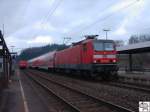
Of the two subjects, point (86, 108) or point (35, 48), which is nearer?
point (86, 108)

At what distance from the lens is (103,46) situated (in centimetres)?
2716

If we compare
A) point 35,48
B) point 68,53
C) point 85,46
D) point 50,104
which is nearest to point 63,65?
point 68,53

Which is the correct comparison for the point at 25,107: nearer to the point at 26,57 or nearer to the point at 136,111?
the point at 136,111

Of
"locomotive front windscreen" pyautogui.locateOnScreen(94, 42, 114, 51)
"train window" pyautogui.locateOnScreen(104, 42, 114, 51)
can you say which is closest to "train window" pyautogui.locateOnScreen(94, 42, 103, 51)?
"locomotive front windscreen" pyautogui.locateOnScreen(94, 42, 114, 51)

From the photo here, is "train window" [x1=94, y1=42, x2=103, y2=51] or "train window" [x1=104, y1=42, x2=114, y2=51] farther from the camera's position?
"train window" [x1=104, y1=42, x2=114, y2=51]

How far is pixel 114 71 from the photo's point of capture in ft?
87.8

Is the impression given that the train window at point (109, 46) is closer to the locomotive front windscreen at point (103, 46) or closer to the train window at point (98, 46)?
the locomotive front windscreen at point (103, 46)

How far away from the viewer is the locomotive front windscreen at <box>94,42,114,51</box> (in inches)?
1058

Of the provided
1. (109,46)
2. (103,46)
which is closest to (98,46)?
(103,46)

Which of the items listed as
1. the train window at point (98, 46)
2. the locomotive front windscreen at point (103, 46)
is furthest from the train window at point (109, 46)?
the train window at point (98, 46)

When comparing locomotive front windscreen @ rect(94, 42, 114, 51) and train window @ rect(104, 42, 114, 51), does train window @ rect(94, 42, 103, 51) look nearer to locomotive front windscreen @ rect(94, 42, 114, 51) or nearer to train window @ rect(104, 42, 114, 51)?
locomotive front windscreen @ rect(94, 42, 114, 51)

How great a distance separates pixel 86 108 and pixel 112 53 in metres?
14.7

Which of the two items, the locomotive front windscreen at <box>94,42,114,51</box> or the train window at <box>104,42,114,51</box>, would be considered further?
the train window at <box>104,42,114,51</box>

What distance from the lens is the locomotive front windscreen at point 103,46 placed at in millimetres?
26862
